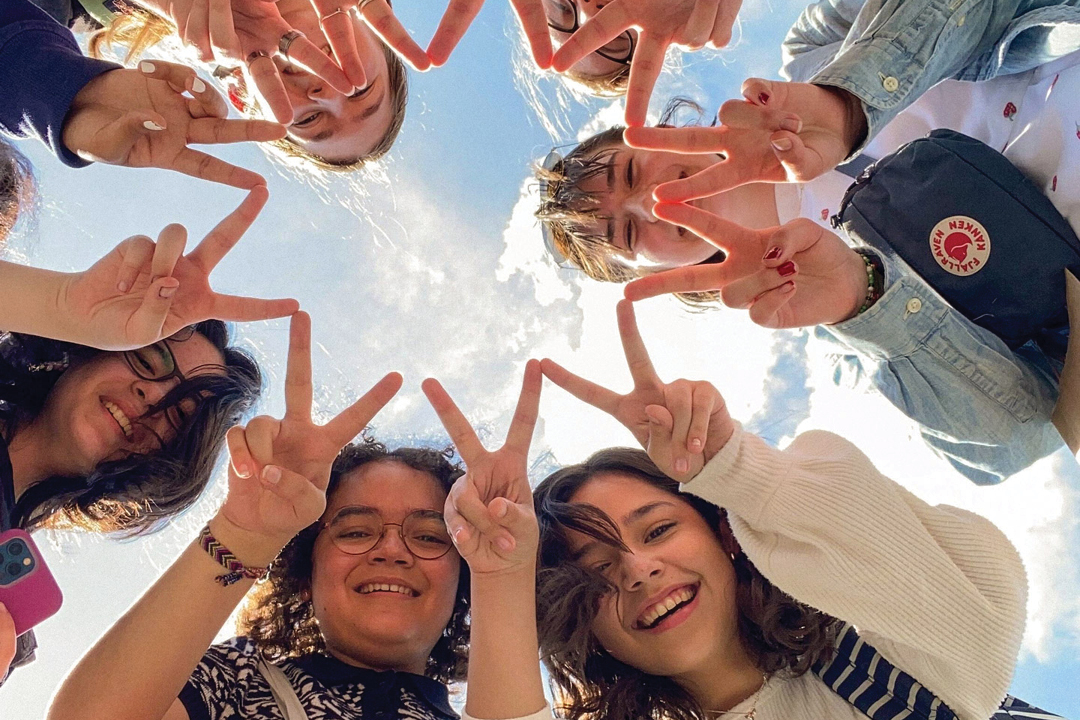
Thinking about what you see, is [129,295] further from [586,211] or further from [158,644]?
[586,211]

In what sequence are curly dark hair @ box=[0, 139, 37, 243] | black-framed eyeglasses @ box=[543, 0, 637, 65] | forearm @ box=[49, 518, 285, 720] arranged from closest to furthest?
forearm @ box=[49, 518, 285, 720], black-framed eyeglasses @ box=[543, 0, 637, 65], curly dark hair @ box=[0, 139, 37, 243]

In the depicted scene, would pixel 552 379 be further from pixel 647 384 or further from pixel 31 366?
pixel 31 366

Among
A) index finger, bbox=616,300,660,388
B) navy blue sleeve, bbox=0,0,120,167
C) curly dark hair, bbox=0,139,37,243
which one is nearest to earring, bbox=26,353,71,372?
curly dark hair, bbox=0,139,37,243

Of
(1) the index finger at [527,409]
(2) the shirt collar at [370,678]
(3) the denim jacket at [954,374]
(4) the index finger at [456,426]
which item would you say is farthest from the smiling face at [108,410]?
(3) the denim jacket at [954,374]

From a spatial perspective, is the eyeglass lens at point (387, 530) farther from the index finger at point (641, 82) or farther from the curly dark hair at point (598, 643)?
the index finger at point (641, 82)

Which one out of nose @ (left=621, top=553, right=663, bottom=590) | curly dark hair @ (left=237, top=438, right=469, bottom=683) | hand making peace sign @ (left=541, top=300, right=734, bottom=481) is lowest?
curly dark hair @ (left=237, top=438, right=469, bottom=683)

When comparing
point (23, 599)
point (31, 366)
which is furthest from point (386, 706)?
point (31, 366)

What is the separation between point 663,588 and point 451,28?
1.61m

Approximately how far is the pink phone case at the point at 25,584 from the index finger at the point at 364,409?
28.4 inches

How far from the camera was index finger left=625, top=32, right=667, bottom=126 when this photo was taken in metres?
1.91

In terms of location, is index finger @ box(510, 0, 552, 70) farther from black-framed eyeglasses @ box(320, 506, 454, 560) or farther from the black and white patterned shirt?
the black and white patterned shirt

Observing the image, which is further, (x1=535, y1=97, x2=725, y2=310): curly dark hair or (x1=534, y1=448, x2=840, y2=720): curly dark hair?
(x1=535, y1=97, x2=725, y2=310): curly dark hair

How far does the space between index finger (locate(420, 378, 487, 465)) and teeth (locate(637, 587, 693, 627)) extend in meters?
0.65

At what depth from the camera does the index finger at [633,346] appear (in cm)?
187
